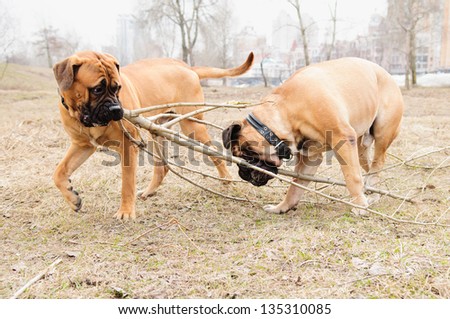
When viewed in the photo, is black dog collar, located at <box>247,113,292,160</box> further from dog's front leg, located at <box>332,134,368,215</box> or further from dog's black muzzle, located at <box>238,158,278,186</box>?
dog's front leg, located at <box>332,134,368,215</box>

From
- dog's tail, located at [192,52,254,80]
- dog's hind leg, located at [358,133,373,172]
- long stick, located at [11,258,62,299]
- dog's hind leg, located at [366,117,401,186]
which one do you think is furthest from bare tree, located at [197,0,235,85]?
long stick, located at [11,258,62,299]

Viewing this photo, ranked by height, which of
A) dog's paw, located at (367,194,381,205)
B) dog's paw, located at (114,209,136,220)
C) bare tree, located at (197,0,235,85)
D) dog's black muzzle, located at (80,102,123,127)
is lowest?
dog's paw, located at (367,194,381,205)

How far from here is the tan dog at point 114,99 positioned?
3854mm

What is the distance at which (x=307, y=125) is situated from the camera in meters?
4.19

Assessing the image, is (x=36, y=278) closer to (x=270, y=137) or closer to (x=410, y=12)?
(x=270, y=137)

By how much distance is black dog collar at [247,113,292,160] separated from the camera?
4.18m

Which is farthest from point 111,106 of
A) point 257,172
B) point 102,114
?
point 257,172

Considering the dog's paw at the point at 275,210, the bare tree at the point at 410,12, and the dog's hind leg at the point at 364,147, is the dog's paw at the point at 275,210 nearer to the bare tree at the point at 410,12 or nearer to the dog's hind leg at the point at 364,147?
the dog's hind leg at the point at 364,147

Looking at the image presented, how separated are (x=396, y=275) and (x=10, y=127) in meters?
8.99

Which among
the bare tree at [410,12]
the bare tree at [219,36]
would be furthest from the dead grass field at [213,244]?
the bare tree at [219,36]

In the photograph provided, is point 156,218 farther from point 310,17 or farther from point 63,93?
point 310,17

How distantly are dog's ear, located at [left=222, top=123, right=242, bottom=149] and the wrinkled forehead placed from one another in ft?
3.39

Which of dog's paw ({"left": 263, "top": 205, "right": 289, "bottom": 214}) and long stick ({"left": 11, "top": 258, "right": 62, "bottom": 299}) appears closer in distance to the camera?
long stick ({"left": 11, "top": 258, "right": 62, "bottom": 299})

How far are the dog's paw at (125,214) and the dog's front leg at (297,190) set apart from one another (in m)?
1.32
